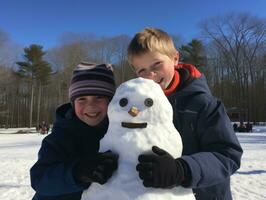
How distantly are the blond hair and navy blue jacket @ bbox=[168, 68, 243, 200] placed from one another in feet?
0.62

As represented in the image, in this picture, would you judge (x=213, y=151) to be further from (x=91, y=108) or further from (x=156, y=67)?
(x=91, y=108)

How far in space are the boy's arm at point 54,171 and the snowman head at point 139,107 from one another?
12.9 inches

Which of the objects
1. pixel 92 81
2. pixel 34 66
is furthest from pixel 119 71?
pixel 92 81

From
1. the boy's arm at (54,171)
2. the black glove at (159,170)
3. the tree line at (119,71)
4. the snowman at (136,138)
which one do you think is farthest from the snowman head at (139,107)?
the tree line at (119,71)

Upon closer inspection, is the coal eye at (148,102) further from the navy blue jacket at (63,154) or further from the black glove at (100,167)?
the navy blue jacket at (63,154)

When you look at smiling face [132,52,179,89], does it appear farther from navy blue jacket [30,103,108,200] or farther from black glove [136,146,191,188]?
black glove [136,146,191,188]

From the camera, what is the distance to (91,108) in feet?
6.21

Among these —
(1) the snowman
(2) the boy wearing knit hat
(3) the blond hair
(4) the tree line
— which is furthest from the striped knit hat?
(4) the tree line

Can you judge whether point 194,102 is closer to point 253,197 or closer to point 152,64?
point 152,64

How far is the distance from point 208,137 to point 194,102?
6.7 inches

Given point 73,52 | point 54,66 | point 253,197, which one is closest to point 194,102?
point 253,197

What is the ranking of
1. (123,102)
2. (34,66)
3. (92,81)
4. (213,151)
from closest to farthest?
1. (123,102)
2. (213,151)
3. (92,81)
4. (34,66)

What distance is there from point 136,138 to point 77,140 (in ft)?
1.79

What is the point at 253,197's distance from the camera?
270 inches
